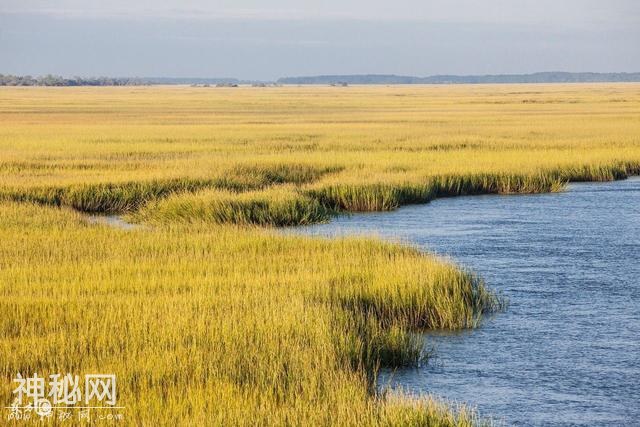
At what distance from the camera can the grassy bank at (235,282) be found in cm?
942

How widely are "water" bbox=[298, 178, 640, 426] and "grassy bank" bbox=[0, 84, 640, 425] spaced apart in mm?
615

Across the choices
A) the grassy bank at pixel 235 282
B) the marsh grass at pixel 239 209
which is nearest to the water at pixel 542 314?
the grassy bank at pixel 235 282

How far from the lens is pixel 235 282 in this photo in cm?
1413

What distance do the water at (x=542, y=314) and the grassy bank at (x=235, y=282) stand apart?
61cm

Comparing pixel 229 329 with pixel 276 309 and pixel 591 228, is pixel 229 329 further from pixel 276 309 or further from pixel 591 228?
pixel 591 228

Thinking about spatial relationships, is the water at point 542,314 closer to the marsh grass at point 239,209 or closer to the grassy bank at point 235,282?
the grassy bank at point 235,282

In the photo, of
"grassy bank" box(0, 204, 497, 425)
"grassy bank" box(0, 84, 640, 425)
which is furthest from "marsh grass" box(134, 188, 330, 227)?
"grassy bank" box(0, 204, 497, 425)

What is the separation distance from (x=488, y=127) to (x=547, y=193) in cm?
2609

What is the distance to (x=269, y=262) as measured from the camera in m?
16.2

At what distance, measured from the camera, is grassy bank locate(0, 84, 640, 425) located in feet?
30.9

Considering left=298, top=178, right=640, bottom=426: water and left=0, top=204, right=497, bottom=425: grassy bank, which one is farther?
left=298, top=178, right=640, bottom=426: water

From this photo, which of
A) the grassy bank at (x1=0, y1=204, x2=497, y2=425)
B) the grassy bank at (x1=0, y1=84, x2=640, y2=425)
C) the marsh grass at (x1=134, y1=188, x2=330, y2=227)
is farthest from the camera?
the marsh grass at (x1=134, y1=188, x2=330, y2=227)

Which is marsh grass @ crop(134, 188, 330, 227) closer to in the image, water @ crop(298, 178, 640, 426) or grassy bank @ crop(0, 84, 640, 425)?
grassy bank @ crop(0, 84, 640, 425)

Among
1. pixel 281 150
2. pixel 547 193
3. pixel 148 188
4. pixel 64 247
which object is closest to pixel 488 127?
pixel 281 150
